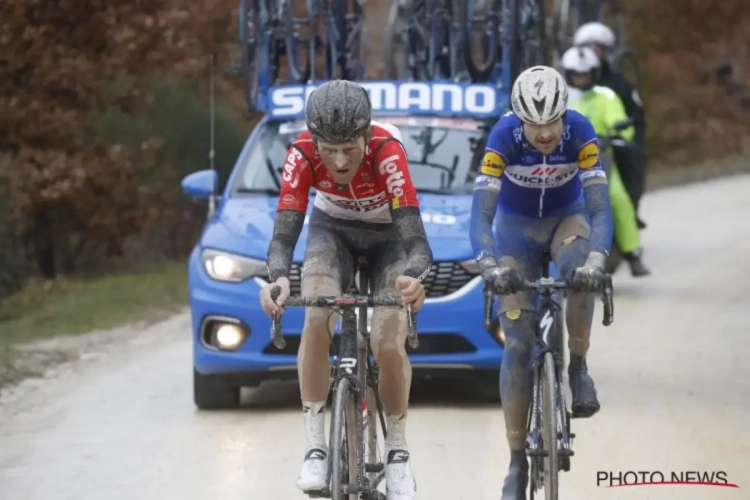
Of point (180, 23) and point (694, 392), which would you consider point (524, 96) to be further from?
point (180, 23)

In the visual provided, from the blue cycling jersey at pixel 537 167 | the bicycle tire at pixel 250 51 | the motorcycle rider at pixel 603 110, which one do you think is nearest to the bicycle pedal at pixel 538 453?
the blue cycling jersey at pixel 537 167

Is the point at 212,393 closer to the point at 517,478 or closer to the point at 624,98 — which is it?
the point at 517,478

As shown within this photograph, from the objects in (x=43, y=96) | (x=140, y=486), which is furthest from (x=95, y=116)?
(x=140, y=486)

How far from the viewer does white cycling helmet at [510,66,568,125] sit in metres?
7.18

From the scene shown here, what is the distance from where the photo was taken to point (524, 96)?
7195mm

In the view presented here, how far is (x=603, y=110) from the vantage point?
15.2m

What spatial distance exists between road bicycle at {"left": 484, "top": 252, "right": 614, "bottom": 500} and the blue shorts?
0.23 m

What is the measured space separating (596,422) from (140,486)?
2919mm

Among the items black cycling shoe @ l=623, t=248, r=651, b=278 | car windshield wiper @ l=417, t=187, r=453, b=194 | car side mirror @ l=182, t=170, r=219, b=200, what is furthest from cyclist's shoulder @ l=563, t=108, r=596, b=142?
black cycling shoe @ l=623, t=248, r=651, b=278

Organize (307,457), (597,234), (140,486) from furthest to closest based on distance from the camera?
(140,486), (597,234), (307,457)

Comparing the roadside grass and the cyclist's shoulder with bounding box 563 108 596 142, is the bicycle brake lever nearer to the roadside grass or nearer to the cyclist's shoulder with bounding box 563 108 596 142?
the cyclist's shoulder with bounding box 563 108 596 142

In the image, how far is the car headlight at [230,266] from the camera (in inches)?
397

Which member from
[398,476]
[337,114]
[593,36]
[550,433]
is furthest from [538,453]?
[593,36]

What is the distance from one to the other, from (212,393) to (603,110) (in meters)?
5.97
